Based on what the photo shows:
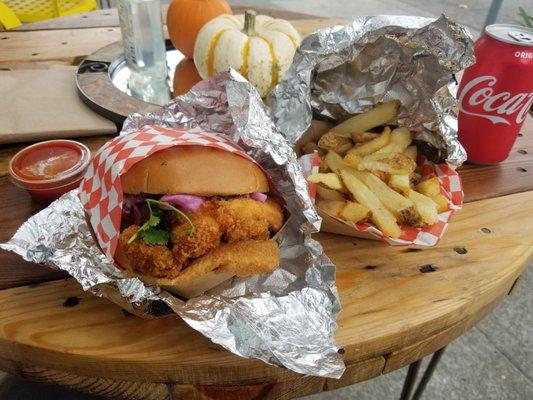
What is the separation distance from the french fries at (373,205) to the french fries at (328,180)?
0.02m

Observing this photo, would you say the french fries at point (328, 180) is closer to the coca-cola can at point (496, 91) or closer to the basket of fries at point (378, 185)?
the basket of fries at point (378, 185)

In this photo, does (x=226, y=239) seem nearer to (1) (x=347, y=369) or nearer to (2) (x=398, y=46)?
(1) (x=347, y=369)

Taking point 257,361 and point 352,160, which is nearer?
point 257,361

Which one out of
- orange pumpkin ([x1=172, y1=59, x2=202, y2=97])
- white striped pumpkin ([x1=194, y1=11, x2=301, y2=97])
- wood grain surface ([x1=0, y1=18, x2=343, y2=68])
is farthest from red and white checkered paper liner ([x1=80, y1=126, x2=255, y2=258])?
wood grain surface ([x1=0, y1=18, x2=343, y2=68])

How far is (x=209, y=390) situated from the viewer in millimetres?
883

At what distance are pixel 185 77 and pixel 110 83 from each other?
0.29 meters

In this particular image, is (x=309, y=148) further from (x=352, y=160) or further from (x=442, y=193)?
(x=442, y=193)

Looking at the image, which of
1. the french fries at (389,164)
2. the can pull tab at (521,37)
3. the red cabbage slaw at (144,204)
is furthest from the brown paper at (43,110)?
the can pull tab at (521,37)

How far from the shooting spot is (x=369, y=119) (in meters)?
1.29

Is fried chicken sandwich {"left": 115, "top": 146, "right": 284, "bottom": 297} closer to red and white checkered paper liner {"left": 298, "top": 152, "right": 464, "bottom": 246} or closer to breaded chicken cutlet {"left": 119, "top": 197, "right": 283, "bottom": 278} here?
breaded chicken cutlet {"left": 119, "top": 197, "right": 283, "bottom": 278}

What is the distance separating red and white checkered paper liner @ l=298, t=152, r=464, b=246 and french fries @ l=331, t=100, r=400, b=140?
145 mm

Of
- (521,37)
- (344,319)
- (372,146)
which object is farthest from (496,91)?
(344,319)

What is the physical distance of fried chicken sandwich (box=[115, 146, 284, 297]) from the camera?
33.9 inches

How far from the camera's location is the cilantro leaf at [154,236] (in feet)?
2.84
